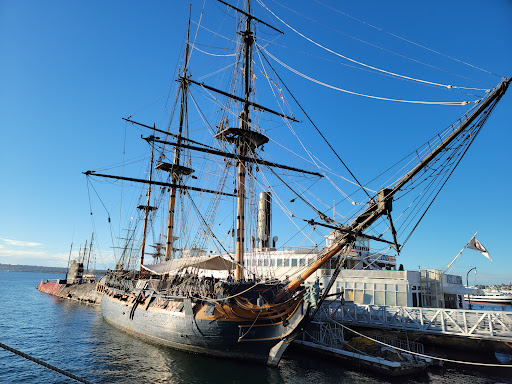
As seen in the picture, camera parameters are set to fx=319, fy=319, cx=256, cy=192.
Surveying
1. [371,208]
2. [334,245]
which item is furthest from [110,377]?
[371,208]

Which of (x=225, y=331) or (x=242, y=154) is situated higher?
(x=242, y=154)

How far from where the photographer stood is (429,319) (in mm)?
20859

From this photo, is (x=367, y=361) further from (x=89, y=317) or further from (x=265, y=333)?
(x=89, y=317)

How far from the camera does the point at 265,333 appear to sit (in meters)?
18.6

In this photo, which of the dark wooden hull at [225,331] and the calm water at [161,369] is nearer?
the calm water at [161,369]

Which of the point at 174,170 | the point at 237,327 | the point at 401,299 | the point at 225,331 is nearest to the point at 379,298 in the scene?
the point at 401,299

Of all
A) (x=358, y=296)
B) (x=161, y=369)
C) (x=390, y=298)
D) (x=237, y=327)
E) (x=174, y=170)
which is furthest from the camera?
(x=174, y=170)

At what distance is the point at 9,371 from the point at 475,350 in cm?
3015

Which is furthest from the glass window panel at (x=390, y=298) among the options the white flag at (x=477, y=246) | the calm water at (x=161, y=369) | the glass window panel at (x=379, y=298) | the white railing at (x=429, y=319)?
the white flag at (x=477, y=246)

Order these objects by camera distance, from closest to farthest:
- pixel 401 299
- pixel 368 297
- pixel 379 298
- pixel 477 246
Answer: pixel 477 246, pixel 401 299, pixel 379 298, pixel 368 297

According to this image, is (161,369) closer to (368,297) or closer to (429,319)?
(429,319)

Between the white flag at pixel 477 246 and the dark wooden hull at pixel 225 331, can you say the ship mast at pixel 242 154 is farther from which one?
the white flag at pixel 477 246

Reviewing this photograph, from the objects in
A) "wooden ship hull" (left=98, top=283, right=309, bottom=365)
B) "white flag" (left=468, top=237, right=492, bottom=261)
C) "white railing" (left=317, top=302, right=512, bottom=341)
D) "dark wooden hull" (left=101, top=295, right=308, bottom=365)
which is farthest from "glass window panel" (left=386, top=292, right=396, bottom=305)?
"dark wooden hull" (left=101, top=295, right=308, bottom=365)

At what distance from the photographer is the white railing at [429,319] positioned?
726 inches
